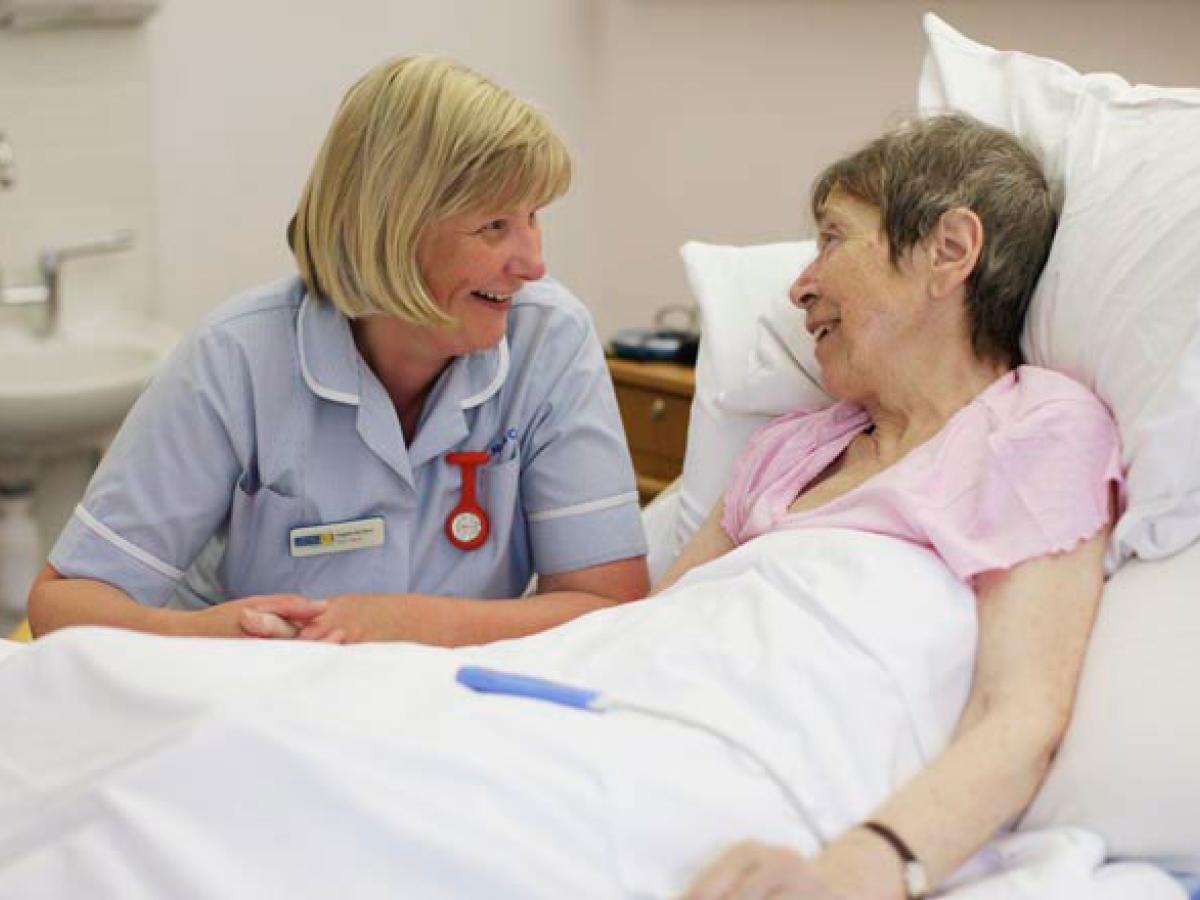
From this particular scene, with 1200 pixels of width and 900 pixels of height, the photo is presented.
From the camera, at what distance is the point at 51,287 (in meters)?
3.26

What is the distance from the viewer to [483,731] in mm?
1229

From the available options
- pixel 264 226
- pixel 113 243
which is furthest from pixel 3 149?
pixel 264 226

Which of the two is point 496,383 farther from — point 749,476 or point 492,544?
point 749,476

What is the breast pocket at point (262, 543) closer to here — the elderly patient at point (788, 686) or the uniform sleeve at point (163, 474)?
the uniform sleeve at point (163, 474)

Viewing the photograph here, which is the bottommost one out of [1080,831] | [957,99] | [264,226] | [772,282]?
[264,226]

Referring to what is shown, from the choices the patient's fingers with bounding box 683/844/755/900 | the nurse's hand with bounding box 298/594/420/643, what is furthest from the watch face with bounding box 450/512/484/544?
the patient's fingers with bounding box 683/844/755/900

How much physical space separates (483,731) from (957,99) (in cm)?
103

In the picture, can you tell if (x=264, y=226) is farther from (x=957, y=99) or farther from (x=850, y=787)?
(x=850, y=787)

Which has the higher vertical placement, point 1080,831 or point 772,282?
point 772,282

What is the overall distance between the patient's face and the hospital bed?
0.47 ft

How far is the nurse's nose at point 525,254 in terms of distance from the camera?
1698 mm

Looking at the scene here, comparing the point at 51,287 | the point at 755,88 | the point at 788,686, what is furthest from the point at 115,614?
the point at 755,88

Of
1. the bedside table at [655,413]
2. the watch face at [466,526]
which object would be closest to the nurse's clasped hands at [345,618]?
the watch face at [466,526]

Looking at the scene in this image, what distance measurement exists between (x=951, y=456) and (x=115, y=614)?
2.84 feet
